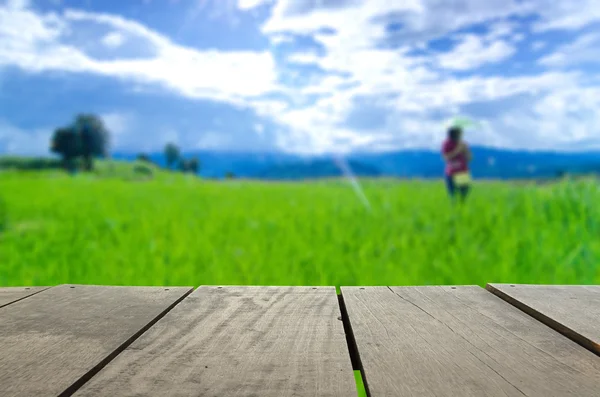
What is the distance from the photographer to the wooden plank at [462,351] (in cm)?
75

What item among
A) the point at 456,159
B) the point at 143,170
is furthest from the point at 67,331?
the point at 143,170

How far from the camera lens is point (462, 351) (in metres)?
0.89

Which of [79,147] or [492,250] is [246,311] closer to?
[492,250]

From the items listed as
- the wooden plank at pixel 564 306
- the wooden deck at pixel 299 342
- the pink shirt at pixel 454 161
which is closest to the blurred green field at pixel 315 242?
the pink shirt at pixel 454 161

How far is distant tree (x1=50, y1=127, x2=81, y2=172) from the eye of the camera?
32.1m

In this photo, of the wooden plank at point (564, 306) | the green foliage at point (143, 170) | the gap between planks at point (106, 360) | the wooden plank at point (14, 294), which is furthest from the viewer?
the green foliage at point (143, 170)

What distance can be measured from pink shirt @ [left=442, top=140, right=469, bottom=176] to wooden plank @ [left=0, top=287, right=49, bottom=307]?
226 inches

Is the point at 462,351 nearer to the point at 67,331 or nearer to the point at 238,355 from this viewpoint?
the point at 238,355

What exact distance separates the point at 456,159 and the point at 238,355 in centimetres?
602

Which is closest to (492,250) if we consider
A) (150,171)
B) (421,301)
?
(421,301)

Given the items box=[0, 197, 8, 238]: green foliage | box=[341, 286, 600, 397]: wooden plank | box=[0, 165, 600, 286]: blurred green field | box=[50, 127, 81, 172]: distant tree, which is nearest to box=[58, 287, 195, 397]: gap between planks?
box=[341, 286, 600, 397]: wooden plank

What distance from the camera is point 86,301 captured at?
49.7 inches

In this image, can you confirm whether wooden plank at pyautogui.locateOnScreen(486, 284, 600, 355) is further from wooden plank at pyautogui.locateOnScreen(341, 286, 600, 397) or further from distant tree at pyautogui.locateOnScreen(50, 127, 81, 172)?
distant tree at pyautogui.locateOnScreen(50, 127, 81, 172)

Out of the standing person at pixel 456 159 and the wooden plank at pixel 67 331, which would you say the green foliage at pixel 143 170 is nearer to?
the standing person at pixel 456 159
